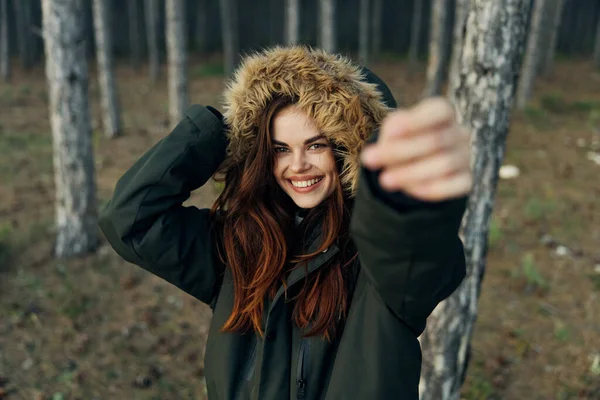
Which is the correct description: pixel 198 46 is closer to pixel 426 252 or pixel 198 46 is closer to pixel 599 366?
pixel 599 366

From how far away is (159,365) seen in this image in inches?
192

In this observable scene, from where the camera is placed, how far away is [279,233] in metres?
1.95

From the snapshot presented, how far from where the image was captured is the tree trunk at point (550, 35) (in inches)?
605

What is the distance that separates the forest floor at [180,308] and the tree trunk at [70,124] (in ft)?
1.22

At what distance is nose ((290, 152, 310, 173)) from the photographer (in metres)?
1.87

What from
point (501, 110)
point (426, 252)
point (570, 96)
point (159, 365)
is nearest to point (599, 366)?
point (501, 110)

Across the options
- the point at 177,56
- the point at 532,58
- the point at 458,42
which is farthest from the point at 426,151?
the point at 532,58

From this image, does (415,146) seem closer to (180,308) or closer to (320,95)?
(320,95)

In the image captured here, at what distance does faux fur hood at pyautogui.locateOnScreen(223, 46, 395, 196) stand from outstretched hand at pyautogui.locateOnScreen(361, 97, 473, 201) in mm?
872

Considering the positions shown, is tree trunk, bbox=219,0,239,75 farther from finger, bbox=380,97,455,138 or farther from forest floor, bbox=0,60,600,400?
finger, bbox=380,97,455,138

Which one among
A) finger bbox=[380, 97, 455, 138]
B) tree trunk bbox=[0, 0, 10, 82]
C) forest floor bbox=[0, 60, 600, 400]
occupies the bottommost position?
forest floor bbox=[0, 60, 600, 400]

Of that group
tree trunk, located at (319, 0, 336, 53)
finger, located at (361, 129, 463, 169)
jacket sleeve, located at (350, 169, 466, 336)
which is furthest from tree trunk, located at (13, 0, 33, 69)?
finger, located at (361, 129, 463, 169)

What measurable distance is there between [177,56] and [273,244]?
27.2 feet

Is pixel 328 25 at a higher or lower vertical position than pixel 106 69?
higher
